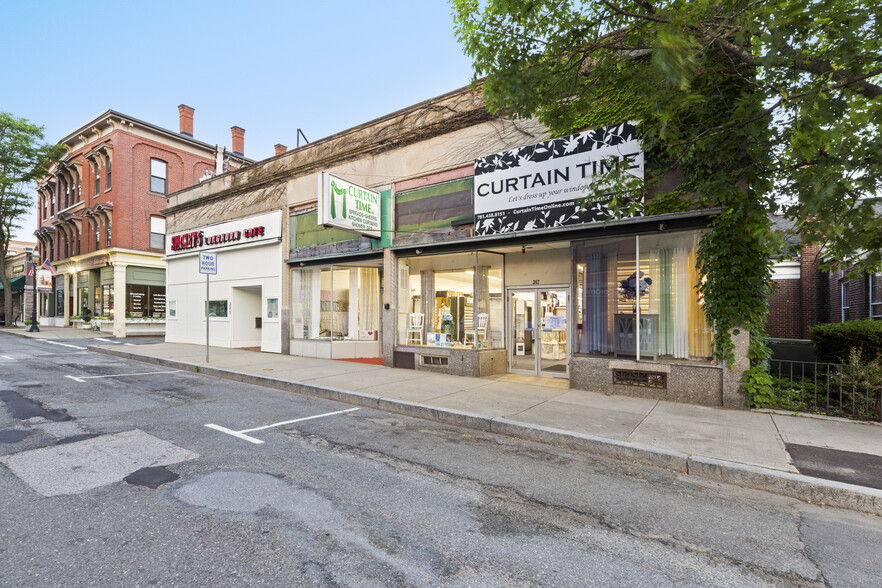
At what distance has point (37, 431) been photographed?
17.7 feet

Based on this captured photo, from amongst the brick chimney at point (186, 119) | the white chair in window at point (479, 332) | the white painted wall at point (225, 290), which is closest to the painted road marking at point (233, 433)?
the white chair in window at point (479, 332)

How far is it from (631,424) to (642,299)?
10.1ft

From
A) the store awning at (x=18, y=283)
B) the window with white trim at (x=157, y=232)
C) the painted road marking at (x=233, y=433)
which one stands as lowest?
the painted road marking at (x=233, y=433)

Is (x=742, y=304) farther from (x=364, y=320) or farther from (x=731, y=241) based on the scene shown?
(x=364, y=320)

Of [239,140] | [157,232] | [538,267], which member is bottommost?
[538,267]

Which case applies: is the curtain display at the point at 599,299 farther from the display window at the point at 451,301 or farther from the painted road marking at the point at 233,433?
the painted road marking at the point at 233,433

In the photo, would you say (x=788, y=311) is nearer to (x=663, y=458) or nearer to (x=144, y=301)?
(x=663, y=458)

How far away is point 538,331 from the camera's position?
10578 mm

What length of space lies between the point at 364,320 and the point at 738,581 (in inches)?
475

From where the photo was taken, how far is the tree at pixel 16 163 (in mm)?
25859

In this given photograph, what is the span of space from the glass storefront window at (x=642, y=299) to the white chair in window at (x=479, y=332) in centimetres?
261

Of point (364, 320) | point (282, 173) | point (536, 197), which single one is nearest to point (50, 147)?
point (282, 173)

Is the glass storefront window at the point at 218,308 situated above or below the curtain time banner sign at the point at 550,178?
below

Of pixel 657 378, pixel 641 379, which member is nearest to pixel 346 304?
pixel 641 379
